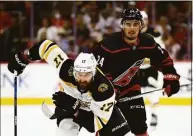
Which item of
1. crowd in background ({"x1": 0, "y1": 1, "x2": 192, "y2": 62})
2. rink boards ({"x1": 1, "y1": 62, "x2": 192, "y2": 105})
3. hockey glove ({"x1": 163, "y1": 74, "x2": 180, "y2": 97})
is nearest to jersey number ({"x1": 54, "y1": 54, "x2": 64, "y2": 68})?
hockey glove ({"x1": 163, "y1": 74, "x2": 180, "y2": 97})

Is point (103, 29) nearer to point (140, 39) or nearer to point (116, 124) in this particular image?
point (140, 39)

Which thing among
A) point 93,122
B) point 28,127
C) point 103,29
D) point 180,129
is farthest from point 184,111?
point 93,122

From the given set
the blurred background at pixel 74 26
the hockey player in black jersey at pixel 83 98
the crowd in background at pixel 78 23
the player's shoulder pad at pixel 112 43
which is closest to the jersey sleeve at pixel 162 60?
the player's shoulder pad at pixel 112 43

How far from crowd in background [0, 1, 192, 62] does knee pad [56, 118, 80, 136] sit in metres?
4.92

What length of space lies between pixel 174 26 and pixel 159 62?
17.1ft

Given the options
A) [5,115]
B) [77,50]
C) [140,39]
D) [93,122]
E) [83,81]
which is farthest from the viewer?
[77,50]

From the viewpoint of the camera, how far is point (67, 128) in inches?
141

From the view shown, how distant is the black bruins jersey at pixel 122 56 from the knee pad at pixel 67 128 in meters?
0.51

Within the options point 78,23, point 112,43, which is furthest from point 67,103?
point 78,23

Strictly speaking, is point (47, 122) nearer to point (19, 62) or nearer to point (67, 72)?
point (19, 62)

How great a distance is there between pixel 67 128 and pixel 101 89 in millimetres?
406

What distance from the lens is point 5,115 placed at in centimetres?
654

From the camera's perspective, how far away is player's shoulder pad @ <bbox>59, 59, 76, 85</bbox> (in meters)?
3.46

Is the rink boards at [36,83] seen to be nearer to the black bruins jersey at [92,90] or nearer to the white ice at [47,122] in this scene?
the white ice at [47,122]
